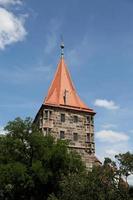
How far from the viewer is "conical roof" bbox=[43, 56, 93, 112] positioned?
4519 centimetres

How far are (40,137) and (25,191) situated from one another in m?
4.77

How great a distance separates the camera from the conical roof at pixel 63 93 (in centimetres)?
4519

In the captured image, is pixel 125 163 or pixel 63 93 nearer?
pixel 125 163

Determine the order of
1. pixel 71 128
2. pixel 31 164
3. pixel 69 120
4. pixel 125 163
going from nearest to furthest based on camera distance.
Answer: pixel 125 163 < pixel 31 164 < pixel 71 128 < pixel 69 120

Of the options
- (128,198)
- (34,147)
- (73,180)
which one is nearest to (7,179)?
(34,147)

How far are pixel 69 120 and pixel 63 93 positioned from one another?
3812 mm

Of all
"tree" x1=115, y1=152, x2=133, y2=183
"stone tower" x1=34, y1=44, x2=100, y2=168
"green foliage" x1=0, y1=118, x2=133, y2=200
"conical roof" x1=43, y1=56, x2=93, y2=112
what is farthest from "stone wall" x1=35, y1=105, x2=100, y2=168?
"tree" x1=115, y1=152, x2=133, y2=183

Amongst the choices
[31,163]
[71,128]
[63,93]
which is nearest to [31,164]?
[31,163]

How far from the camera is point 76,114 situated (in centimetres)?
4512

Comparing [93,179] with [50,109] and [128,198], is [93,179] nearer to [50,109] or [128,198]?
[128,198]

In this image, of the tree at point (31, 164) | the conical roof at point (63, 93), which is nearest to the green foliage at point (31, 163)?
the tree at point (31, 164)

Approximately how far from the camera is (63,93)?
4669 centimetres

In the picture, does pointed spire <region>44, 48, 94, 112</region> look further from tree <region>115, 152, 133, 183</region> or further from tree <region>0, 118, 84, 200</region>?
tree <region>115, 152, 133, 183</region>

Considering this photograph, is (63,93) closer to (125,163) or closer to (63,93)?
(63,93)
